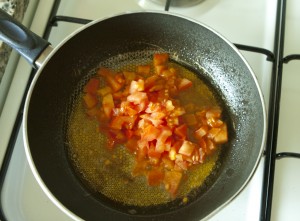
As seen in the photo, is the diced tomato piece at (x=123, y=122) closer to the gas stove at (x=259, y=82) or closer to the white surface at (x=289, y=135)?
the gas stove at (x=259, y=82)

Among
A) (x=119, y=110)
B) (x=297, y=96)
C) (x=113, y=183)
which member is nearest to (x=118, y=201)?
(x=113, y=183)

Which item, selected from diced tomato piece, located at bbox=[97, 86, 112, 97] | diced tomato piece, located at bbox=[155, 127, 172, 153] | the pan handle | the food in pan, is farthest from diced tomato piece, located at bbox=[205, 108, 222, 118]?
the pan handle

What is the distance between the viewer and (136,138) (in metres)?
0.77

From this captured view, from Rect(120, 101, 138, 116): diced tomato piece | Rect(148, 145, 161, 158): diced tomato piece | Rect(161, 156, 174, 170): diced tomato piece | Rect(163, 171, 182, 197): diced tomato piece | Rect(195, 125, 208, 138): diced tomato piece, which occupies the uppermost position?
Rect(120, 101, 138, 116): diced tomato piece

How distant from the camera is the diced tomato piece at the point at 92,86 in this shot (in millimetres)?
831

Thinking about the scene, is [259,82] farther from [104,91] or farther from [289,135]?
[104,91]

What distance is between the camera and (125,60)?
0.87 metres

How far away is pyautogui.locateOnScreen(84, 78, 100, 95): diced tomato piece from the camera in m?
0.83

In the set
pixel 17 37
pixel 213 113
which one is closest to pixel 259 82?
pixel 213 113

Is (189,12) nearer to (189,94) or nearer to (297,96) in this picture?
(189,94)

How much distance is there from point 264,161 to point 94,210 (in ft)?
1.09

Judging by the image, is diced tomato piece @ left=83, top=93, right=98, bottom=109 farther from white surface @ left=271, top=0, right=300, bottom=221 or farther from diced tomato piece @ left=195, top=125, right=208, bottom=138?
white surface @ left=271, top=0, right=300, bottom=221

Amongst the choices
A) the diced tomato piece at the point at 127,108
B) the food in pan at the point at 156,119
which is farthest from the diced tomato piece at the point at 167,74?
the diced tomato piece at the point at 127,108

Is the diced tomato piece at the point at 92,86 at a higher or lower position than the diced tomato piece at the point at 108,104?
higher
